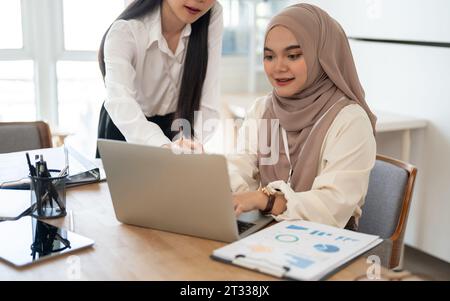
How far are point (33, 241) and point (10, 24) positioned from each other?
2.44m

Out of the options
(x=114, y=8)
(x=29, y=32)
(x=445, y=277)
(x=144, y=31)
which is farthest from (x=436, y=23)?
(x=29, y=32)

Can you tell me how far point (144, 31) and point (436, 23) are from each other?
1419mm

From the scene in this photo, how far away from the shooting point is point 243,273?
0.97m

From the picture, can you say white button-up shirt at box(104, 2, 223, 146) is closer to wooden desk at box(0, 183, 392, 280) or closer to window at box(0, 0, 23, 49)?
wooden desk at box(0, 183, 392, 280)

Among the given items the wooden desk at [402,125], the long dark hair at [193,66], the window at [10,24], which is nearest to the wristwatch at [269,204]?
→ the long dark hair at [193,66]

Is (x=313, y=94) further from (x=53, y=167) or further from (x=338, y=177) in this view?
(x=53, y=167)

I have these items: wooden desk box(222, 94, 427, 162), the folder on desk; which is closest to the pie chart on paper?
the folder on desk

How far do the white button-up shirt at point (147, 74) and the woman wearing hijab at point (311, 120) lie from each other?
0.94ft

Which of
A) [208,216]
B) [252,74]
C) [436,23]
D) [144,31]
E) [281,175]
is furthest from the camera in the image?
[252,74]

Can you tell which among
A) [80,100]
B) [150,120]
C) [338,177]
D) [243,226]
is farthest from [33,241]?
[80,100]

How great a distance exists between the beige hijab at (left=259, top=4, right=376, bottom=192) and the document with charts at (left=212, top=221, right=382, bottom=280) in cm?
34
